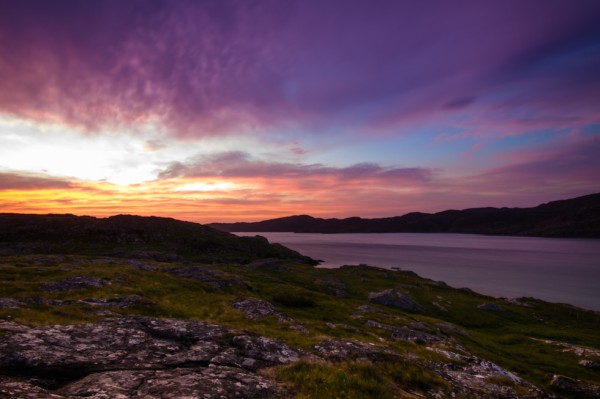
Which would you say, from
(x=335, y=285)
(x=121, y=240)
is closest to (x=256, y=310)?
(x=335, y=285)

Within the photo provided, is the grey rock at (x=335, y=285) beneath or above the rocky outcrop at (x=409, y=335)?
beneath

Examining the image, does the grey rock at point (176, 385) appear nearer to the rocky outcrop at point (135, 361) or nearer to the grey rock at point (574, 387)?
the rocky outcrop at point (135, 361)

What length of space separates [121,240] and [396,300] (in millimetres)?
109565

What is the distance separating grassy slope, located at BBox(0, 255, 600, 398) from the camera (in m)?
15.1

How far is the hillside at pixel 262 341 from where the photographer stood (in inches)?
509

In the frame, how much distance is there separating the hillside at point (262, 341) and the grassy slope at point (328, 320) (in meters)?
0.14

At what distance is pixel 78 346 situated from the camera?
15.0 metres

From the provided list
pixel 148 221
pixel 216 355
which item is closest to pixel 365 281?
pixel 216 355

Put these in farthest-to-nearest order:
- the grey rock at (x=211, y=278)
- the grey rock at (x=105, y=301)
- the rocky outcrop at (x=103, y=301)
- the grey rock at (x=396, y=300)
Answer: the grey rock at (x=396, y=300) → the grey rock at (x=211, y=278) → the grey rock at (x=105, y=301) → the rocky outcrop at (x=103, y=301)

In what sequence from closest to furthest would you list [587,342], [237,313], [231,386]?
[231,386] → [237,313] → [587,342]

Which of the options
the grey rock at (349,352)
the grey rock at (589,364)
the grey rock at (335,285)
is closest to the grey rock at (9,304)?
the grey rock at (349,352)

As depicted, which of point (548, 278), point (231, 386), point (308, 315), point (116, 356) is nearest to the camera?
point (231, 386)

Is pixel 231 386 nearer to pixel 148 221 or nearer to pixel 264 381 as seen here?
pixel 264 381

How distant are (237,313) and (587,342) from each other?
67.7 metres
